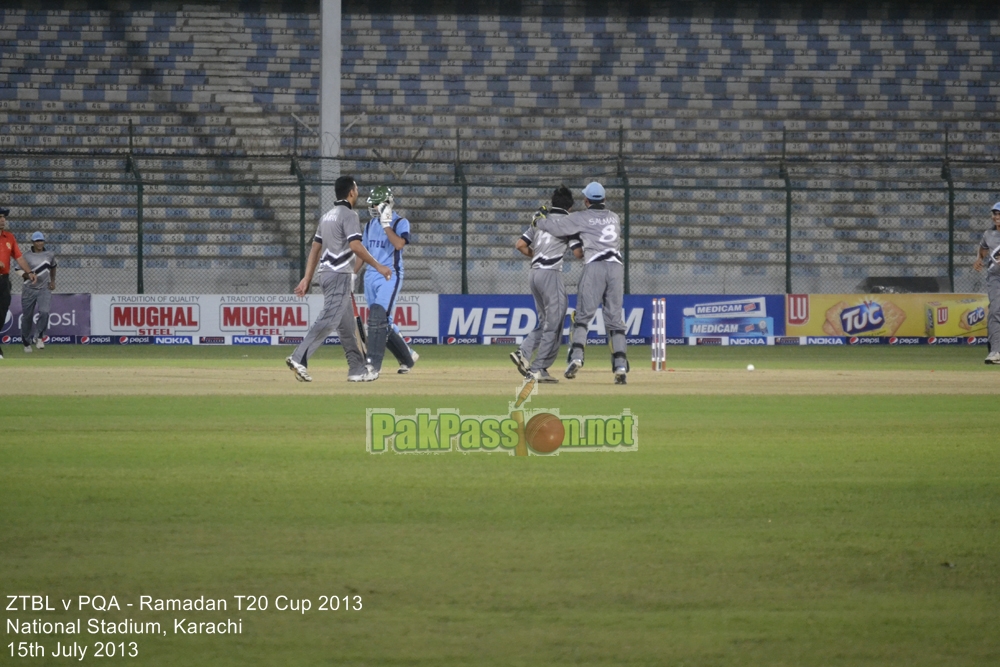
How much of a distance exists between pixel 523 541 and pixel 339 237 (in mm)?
9150

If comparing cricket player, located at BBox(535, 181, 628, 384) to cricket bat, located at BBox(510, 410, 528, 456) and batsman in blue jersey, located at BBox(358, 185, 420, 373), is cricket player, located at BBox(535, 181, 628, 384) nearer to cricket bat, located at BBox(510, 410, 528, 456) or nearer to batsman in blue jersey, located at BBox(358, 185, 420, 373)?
batsman in blue jersey, located at BBox(358, 185, 420, 373)

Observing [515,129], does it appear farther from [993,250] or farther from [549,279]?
[549,279]

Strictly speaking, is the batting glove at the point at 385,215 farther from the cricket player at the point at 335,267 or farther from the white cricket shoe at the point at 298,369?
the white cricket shoe at the point at 298,369

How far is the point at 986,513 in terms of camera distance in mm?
7016

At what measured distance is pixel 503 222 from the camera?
33.0 m

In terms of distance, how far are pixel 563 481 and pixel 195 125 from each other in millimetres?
28988

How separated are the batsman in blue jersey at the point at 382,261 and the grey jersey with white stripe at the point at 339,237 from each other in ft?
1.86

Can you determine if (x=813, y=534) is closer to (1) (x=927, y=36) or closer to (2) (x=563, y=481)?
(2) (x=563, y=481)

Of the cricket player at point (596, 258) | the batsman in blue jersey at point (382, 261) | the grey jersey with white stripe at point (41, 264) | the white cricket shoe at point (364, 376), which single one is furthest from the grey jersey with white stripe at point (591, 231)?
the grey jersey with white stripe at point (41, 264)

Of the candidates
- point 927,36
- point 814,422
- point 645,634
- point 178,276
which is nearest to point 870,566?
point 645,634

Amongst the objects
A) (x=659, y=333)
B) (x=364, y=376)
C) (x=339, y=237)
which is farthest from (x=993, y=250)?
(x=339, y=237)

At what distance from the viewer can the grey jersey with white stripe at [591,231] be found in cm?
1493

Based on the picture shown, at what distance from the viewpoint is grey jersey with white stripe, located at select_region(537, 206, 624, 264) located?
14.9 metres

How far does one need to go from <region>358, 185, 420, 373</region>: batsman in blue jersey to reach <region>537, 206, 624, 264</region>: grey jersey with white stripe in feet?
5.65
